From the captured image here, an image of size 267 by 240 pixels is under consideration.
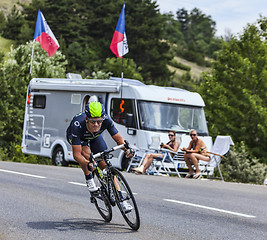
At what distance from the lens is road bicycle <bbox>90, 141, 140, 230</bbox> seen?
6715mm

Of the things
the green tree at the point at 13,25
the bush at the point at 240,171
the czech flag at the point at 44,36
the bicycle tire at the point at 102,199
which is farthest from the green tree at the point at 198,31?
the bicycle tire at the point at 102,199

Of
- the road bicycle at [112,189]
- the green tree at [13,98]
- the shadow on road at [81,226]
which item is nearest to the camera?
the road bicycle at [112,189]

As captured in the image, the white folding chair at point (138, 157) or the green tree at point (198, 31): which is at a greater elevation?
the green tree at point (198, 31)

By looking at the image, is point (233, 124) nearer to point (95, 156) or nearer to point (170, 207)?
point (170, 207)

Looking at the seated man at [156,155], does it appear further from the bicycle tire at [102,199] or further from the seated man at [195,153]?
the bicycle tire at [102,199]

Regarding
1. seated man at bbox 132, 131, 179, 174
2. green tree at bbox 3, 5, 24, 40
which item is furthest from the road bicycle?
green tree at bbox 3, 5, 24, 40

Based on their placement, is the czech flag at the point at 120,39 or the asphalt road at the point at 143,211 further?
the czech flag at the point at 120,39

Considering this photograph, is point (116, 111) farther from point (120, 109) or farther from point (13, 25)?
point (13, 25)

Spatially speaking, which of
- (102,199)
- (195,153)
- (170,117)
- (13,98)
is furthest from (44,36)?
(102,199)

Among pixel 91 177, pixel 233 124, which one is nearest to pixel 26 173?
pixel 91 177

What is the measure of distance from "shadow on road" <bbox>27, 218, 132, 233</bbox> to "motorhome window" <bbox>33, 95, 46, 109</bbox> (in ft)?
42.8

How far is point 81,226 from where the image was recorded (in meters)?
7.23

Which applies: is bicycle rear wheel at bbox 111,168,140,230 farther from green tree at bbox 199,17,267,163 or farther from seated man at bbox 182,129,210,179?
green tree at bbox 199,17,267,163

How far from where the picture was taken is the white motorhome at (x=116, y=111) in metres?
17.4
